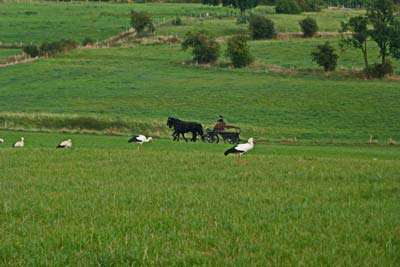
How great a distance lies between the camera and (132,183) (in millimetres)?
→ 20438

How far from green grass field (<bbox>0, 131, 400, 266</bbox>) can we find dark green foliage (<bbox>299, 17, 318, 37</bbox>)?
8636 cm

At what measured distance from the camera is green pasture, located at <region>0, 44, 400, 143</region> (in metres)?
55.5

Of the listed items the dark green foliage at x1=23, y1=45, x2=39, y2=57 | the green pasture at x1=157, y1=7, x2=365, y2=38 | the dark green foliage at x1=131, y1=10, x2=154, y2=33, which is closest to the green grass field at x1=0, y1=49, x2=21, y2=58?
the dark green foliage at x1=23, y1=45, x2=39, y2=57

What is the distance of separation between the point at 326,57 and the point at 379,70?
574 cm

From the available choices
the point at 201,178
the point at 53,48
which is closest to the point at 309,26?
the point at 53,48

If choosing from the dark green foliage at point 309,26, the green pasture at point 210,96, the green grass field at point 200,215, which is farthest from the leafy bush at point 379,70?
the green grass field at point 200,215

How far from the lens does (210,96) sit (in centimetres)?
6825

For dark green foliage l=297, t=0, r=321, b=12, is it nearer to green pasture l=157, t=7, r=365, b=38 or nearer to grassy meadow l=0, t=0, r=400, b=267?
green pasture l=157, t=7, r=365, b=38

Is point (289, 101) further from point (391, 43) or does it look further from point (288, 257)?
point (288, 257)

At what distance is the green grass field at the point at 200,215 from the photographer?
1177cm

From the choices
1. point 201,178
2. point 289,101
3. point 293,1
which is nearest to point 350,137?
point 289,101

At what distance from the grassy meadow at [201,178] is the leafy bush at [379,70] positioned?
1.87m

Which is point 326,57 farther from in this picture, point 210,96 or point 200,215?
point 200,215

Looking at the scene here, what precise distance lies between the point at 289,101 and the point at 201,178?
43.6m
